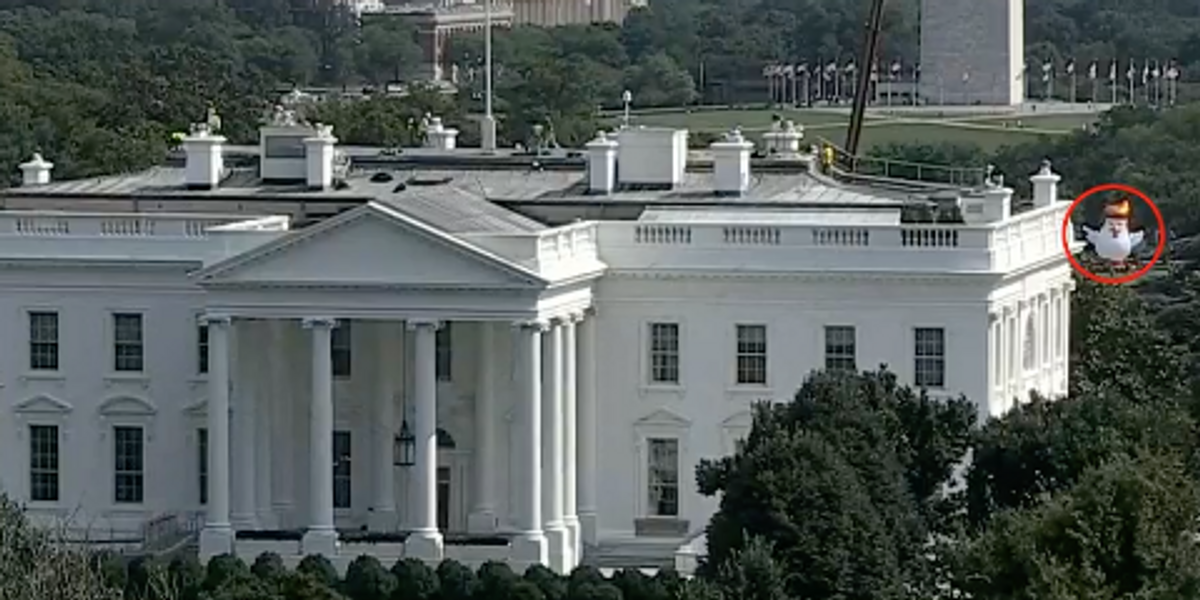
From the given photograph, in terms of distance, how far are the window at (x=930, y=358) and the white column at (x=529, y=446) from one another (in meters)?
6.35

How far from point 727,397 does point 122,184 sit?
1290 centimetres

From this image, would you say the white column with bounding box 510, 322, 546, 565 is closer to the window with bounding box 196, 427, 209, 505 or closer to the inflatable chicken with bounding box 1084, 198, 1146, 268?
the window with bounding box 196, 427, 209, 505

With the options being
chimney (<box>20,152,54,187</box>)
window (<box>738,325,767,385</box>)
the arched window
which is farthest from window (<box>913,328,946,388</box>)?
chimney (<box>20,152,54,187</box>)

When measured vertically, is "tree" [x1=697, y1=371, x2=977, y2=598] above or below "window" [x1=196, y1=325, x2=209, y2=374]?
below

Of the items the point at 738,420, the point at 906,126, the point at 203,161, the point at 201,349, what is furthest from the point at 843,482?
the point at 906,126

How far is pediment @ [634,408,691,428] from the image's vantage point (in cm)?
8112

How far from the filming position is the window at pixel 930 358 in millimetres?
79875

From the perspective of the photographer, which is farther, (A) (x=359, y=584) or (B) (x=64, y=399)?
(B) (x=64, y=399)

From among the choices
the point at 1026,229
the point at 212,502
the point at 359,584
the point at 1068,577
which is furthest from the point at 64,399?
the point at 1068,577

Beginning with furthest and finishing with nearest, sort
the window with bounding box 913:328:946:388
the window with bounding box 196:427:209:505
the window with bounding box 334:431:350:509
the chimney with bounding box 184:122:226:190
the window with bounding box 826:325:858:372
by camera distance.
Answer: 1. the chimney with bounding box 184:122:226:190
2. the window with bounding box 196:427:209:505
3. the window with bounding box 334:431:350:509
4. the window with bounding box 826:325:858:372
5. the window with bounding box 913:328:946:388

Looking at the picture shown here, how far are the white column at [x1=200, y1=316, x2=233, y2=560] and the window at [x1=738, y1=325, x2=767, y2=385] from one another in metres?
8.56

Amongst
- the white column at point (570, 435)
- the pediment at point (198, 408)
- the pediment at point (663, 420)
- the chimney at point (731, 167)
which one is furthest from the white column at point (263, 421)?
the chimney at point (731, 167)

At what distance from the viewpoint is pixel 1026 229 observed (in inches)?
3258

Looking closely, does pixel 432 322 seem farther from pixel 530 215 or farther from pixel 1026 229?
pixel 1026 229
